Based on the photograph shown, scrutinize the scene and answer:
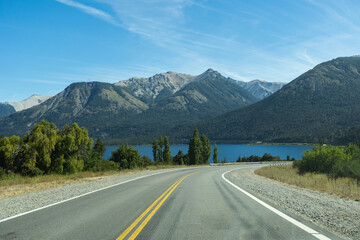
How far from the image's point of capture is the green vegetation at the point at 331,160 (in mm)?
26080

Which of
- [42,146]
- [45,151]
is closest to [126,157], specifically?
[45,151]

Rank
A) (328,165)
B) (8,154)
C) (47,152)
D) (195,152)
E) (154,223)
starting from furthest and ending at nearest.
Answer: (195,152) < (328,165) < (47,152) < (8,154) < (154,223)

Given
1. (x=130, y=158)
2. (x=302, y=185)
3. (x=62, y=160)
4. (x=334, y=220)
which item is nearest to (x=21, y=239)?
(x=334, y=220)

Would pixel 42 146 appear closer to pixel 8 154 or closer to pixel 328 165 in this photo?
pixel 8 154

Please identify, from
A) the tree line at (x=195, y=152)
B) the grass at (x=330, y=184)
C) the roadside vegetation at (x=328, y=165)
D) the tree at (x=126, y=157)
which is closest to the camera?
the grass at (x=330, y=184)

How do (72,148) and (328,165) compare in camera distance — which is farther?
(328,165)

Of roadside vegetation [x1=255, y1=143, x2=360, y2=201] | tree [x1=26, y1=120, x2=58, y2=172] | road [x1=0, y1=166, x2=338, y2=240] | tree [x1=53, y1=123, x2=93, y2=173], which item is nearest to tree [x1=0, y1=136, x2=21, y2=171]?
tree [x1=26, y1=120, x2=58, y2=172]

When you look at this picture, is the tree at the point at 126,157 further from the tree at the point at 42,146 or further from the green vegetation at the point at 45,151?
the tree at the point at 42,146

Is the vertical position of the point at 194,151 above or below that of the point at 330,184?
below

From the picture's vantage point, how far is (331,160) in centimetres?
3008

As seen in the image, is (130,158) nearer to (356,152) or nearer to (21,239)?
(356,152)

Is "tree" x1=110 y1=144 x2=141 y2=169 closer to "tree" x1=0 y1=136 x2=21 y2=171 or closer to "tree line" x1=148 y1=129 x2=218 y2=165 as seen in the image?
"tree" x1=0 y1=136 x2=21 y2=171

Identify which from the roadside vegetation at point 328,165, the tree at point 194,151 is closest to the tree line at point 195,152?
the tree at point 194,151

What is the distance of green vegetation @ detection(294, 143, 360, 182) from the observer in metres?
26.1
